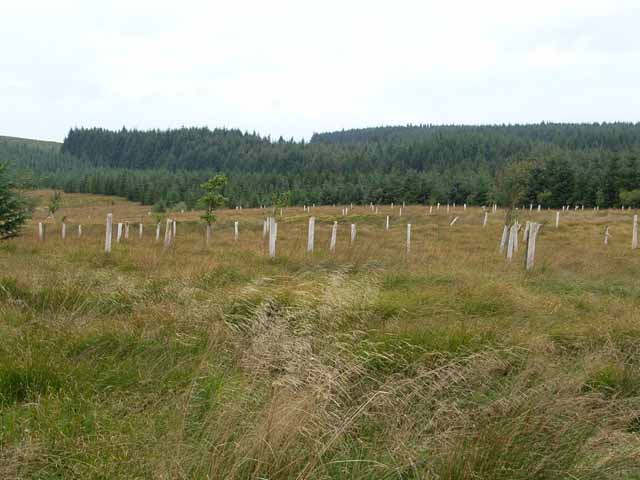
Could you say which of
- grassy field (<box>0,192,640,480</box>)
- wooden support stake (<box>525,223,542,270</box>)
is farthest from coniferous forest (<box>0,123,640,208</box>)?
grassy field (<box>0,192,640,480</box>)

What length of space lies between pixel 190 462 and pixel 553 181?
67.3 meters

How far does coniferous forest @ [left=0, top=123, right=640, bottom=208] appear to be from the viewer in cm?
5924

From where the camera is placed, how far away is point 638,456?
2854 millimetres

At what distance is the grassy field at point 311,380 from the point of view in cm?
264

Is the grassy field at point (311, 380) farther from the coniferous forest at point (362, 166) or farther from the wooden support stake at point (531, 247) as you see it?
the coniferous forest at point (362, 166)

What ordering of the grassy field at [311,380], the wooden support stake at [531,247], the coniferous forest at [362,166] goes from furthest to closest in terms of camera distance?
the coniferous forest at [362,166] < the wooden support stake at [531,247] < the grassy field at [311,380]

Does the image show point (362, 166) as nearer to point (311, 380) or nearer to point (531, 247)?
point (531, 247)

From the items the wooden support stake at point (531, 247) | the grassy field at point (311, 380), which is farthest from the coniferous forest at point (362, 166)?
the grassy field at point (311, 380)

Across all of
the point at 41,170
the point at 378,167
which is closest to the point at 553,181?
the point at 378,167

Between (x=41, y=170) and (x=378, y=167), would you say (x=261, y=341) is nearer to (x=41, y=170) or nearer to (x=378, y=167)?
(x=378, y=167)

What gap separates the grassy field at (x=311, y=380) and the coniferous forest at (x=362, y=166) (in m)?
13.7

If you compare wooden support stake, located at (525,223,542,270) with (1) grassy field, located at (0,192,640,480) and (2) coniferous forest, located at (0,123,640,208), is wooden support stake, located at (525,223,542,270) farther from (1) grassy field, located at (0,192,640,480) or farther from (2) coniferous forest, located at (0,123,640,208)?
(2) coniferous forest, located at (0,123,640,208)

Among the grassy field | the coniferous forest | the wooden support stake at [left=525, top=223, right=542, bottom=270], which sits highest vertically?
the coniferous forest

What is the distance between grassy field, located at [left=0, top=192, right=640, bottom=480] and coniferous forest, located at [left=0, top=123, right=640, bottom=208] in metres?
13.7
